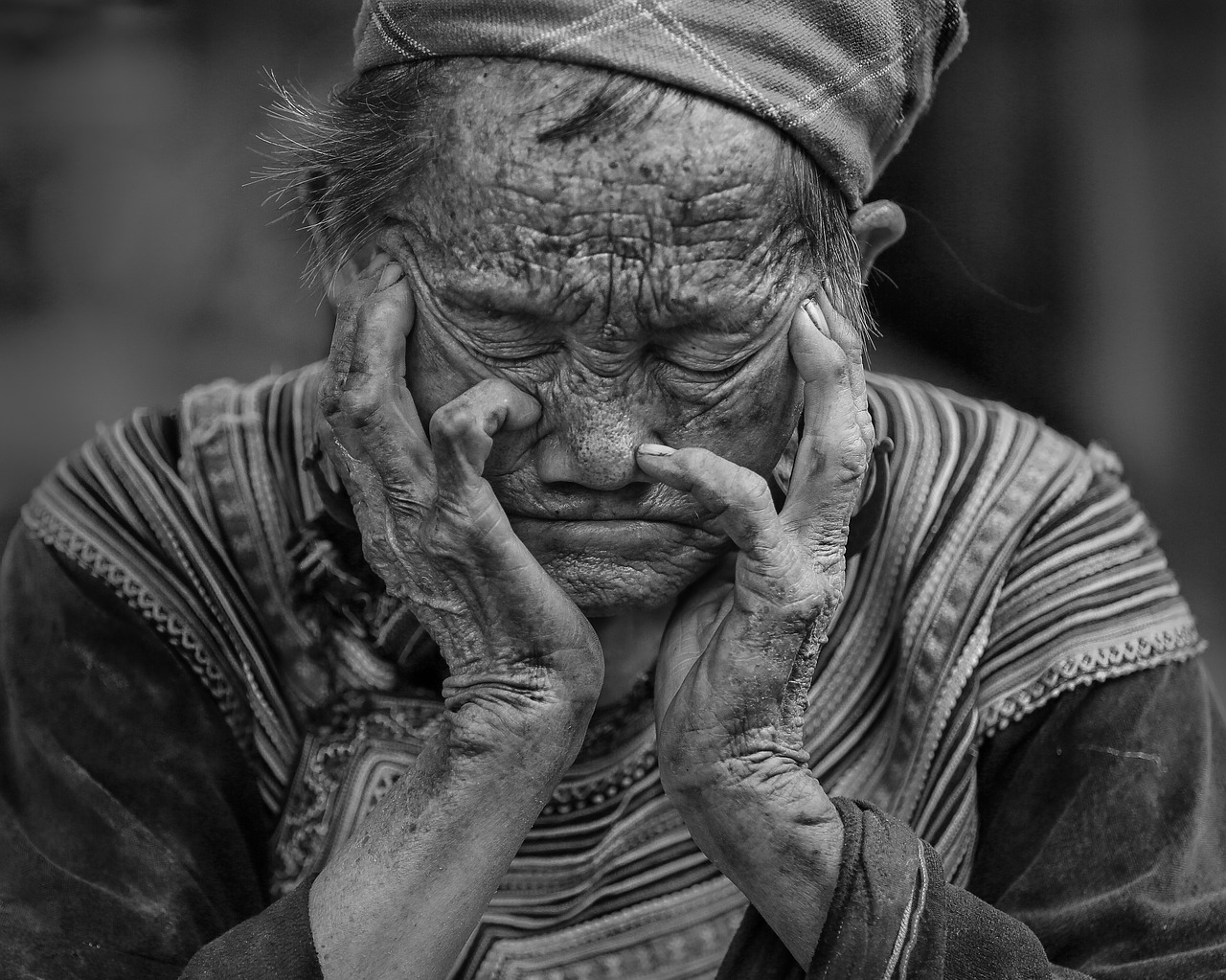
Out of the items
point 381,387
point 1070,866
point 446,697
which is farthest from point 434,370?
point 1070,866

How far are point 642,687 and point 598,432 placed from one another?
621 millimetres

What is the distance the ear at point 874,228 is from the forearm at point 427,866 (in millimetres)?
863

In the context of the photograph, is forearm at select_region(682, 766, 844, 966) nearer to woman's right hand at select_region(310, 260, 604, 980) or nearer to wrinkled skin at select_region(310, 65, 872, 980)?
wrinkled skin at select_region(310, 65, 872, 980)

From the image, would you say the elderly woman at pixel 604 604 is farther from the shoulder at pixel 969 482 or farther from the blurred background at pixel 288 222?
the blurred background at pixel 288 222

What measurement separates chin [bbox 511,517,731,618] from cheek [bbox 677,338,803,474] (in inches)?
5.0

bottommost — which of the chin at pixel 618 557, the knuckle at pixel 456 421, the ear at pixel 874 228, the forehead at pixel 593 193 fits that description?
the chin at pixel 618 557

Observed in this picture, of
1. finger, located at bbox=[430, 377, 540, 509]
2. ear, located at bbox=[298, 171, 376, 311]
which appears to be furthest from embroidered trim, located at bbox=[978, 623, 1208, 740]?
ear, located at bbox=[298, 171, 376, 311]

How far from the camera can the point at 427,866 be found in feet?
6.40

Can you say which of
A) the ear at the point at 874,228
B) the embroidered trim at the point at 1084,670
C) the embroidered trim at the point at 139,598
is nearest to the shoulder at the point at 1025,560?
the embroidered trim at the point at 1084,670

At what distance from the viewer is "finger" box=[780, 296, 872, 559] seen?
194 centimetres

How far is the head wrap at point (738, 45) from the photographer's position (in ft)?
5.88

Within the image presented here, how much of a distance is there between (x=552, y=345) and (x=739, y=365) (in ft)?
0.82

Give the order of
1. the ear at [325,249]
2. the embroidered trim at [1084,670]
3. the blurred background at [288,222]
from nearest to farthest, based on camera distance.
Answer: the ear at [325,249] < the embroidered trim at [1084,670] < the blurred background at [288,222]

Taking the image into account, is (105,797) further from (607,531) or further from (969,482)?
(969,482)
